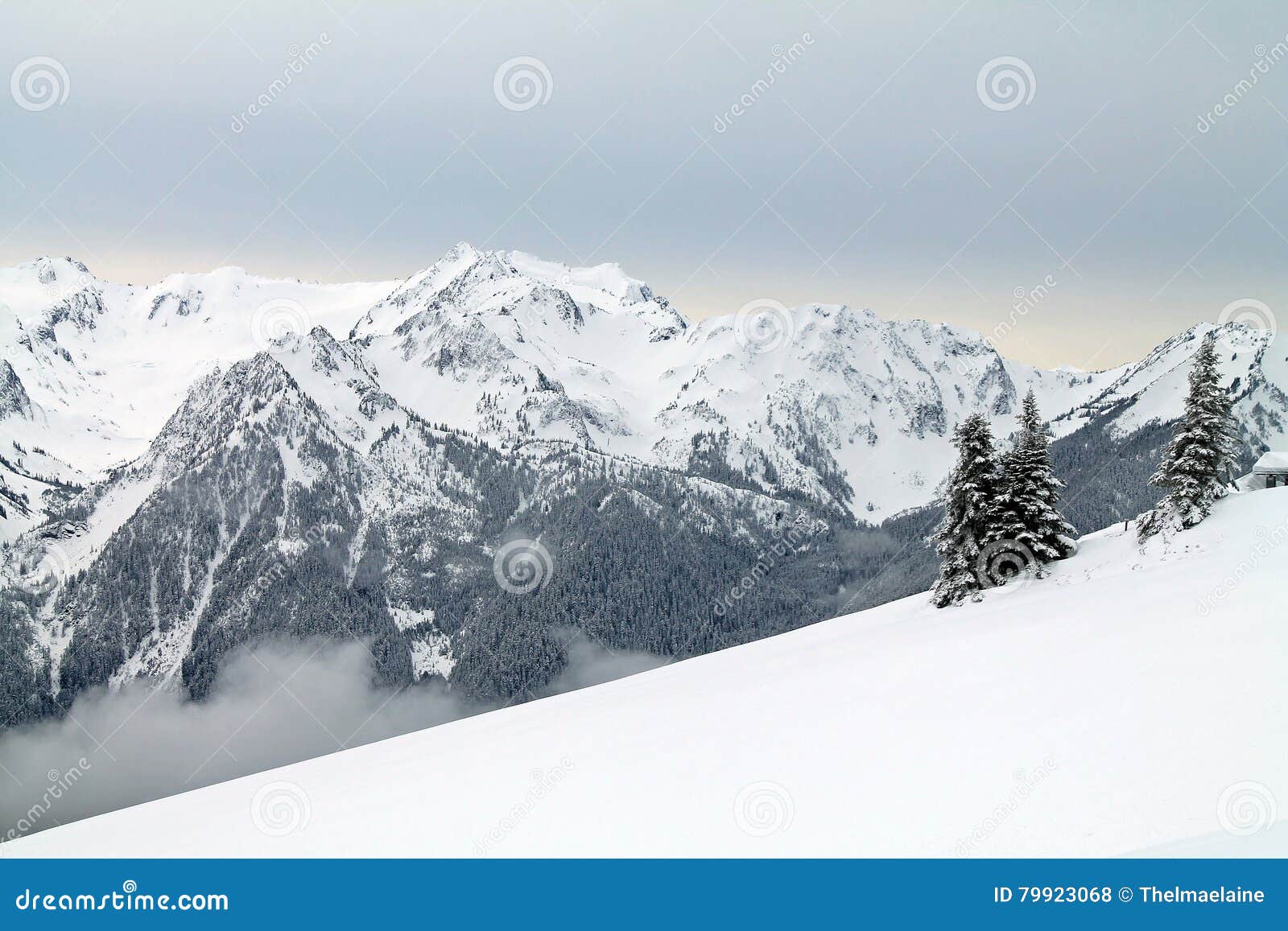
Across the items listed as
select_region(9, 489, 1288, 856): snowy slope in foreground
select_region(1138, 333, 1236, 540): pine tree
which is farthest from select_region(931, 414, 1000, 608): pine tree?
select_region(9, 489, 1288, 856): snowy slope in foreground

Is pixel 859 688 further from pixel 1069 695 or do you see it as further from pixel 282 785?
pixel 282 785

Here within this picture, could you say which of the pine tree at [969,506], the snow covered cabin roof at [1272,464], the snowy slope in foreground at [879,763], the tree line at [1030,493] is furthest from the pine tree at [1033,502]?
the snow covered cabin roof at [1272,464]

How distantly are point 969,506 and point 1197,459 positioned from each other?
8.71 metres

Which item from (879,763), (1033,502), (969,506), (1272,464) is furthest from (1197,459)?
(879,763)

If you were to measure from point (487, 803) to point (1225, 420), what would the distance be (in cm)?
3192

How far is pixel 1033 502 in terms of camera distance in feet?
96.0

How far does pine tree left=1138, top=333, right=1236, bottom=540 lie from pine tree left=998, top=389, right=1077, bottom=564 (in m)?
3.03

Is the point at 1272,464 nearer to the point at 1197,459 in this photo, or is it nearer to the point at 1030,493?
the point at 1197,459

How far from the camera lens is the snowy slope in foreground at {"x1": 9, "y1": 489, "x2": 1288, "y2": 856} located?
834 centimetres

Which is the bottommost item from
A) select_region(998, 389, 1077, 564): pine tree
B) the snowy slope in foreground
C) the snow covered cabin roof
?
the snowy slope in foreground

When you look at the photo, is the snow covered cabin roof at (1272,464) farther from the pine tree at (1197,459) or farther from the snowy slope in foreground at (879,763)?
the snowy slope in foreground at (879,763)

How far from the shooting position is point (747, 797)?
10.1m

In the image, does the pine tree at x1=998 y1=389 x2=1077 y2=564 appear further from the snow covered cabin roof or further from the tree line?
the snow covered cabin roof

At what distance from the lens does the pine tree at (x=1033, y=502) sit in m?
28.9
